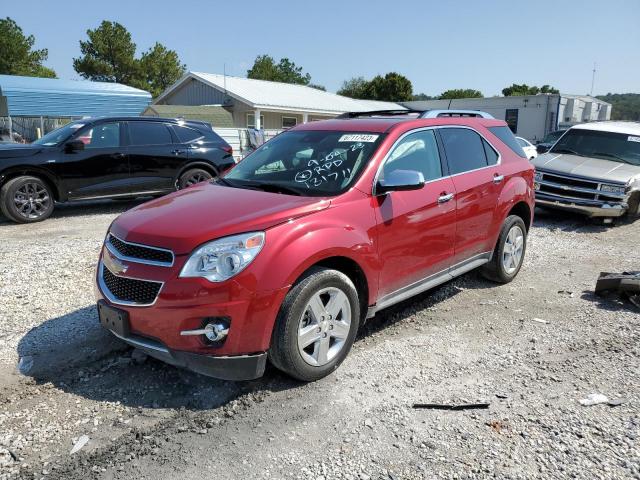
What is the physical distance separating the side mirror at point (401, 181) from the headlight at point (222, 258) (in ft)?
3.86

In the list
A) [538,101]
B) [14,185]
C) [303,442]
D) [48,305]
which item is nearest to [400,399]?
[303,442]

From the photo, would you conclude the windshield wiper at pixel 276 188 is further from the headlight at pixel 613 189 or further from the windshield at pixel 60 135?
the headlight at pixel 613 189

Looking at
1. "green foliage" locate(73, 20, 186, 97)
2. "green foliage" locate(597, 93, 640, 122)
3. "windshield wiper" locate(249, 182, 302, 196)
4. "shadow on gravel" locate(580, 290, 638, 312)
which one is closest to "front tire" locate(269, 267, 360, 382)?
"windshield wiper" locate(249, 182, 302, 196)

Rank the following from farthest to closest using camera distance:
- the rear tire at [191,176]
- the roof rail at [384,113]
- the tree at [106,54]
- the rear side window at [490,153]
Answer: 1. the tree at [106,54]
2. the rear tire at [191,176]
3. the rear side window at [490,153]
4. the roof rail at [384,113]

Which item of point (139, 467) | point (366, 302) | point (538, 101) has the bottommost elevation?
point (139, 467)

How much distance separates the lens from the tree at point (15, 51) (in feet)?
136

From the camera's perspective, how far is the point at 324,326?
356 centimetres

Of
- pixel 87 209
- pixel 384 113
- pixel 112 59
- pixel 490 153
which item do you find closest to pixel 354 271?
pixel 384 113

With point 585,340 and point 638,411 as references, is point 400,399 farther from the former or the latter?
point 585,340

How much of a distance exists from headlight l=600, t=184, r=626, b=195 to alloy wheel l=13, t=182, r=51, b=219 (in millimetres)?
9576

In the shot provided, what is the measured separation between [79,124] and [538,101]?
32432 mm

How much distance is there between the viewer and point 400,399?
3.43 metres

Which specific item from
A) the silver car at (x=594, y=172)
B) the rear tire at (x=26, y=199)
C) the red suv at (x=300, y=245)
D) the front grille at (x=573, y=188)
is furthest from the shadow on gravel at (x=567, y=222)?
the rear tire at (x=26, y=199)

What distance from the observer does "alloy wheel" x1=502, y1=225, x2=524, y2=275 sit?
5672 mm
